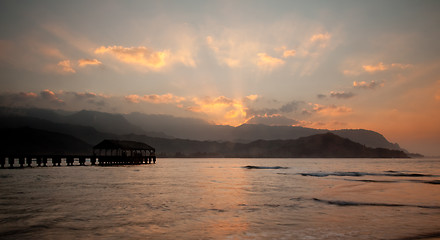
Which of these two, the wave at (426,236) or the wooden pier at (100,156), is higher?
the wooden pier at (100,156)

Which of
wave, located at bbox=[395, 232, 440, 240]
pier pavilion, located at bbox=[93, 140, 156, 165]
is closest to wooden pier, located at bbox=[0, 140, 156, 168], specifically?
pier pavilion, located at bbox=[93, 140, 156, 165]

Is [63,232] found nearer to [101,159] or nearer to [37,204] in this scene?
[37,204]

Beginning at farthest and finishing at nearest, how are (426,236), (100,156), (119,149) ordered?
1. (100,156)
2. (119,149)
3. (426,236)

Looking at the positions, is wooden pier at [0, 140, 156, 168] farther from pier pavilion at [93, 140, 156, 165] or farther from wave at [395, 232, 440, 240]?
wave at [395, 232, 440, 240]

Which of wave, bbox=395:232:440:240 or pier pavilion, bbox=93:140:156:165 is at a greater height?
pier pavilion, bbox=93:140:156:165

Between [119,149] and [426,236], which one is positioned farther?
[119,149]

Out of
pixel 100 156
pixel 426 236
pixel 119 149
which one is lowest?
pixel 426 236

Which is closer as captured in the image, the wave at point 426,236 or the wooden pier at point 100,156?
the wave at point 426,236

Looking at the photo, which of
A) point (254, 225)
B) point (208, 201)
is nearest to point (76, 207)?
point (208, 201)

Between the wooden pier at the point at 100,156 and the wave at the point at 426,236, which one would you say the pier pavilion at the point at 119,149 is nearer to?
the wooden pier at the point at 100,156

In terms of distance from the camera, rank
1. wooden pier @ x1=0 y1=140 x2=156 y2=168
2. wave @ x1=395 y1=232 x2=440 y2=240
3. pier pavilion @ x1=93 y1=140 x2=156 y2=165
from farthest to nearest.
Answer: pier pavilion @ x1=93 y1=140 x2=156 y2=165, wooden pier @ x1=0 y1=140 x2=156 y2=168, wave @ x1=395 y1=232 x2=440 y2=240

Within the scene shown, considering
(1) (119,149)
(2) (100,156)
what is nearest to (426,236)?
(1) (119,149)

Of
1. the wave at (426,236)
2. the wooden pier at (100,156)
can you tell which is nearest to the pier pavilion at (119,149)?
the wooden pier at (100,156)

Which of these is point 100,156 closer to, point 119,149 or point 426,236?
point 119,149
